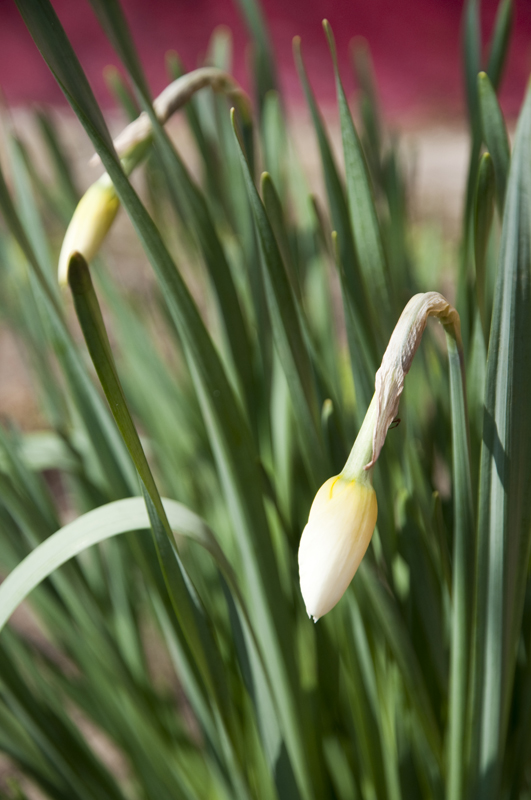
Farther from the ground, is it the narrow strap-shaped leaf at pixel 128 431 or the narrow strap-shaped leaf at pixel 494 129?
the narrow strap-shaped leaf at pixel 494 129

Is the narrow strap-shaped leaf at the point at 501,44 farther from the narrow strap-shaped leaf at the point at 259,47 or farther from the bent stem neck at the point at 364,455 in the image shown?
the bent stem neck at the point at 364,455

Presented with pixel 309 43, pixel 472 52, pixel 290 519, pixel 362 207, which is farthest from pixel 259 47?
pixel 309 43

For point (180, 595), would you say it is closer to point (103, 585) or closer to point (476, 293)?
point (476, 293)

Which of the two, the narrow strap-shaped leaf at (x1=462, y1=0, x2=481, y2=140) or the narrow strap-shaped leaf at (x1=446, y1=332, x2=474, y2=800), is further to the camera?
the narrow strap-shaped leaf at (x1=462, y1=0, x2=481, y2=140)

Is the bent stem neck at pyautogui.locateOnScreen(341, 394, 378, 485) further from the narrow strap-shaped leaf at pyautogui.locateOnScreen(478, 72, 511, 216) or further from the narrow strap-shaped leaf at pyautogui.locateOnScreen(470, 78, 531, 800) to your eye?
the narrow strap-shaped leaf at pyautogui.locateOnScreen(478, 72, 511, 216)

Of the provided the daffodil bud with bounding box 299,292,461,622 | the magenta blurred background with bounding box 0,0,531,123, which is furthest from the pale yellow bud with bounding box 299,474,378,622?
the magenta blurred background with bounding box 0,0,531,123

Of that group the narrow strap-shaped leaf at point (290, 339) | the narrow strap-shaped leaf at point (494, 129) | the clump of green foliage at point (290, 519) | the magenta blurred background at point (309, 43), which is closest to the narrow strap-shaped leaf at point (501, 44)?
the clump of green foliage at point (290, 519)
